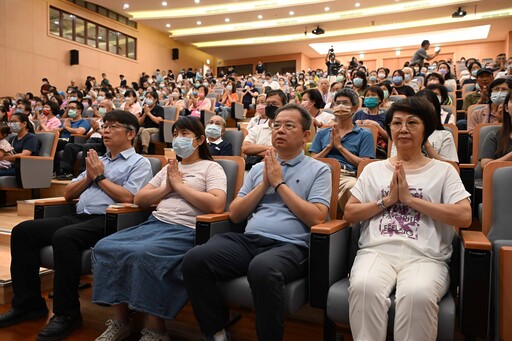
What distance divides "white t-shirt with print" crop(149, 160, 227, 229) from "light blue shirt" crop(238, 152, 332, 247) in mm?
190

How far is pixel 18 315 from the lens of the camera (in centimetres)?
188

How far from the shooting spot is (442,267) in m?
1.36

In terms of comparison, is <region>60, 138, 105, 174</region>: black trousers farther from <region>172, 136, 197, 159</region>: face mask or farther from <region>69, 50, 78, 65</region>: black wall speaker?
<region>69, 50, 78, 65</region>: black wall speaker

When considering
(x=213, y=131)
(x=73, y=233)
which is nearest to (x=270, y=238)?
(x=73, y=233)

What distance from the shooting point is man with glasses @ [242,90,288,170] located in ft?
9.28

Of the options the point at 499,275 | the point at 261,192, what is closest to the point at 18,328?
the point at 261,192

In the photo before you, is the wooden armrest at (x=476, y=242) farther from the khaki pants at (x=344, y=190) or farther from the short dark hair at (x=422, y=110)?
the khaki pants at (x=344, y=190)

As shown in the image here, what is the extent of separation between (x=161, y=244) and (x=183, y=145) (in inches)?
19.8

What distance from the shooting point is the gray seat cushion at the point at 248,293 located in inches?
54.7

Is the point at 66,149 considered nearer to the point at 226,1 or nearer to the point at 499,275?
the point at 499,275

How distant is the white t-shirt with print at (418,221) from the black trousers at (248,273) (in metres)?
0.29

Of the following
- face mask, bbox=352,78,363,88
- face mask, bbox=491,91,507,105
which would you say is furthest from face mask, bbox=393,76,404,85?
face mask, bbox=491,91,507,105

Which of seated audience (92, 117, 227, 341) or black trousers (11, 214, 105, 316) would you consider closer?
seated audience (92, 117, 227, 341)

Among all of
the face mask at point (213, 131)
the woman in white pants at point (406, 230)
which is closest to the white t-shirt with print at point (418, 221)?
the woman in white pants at point (406, 230)
